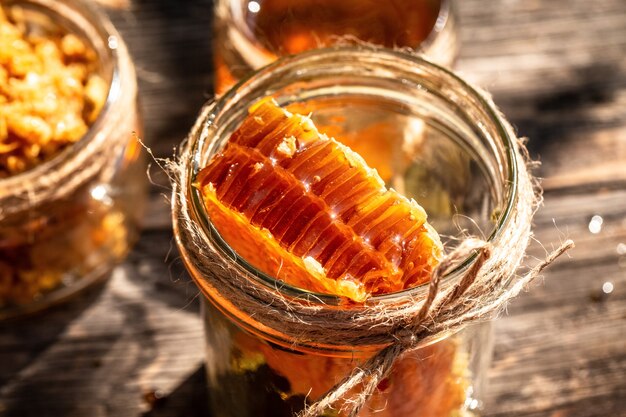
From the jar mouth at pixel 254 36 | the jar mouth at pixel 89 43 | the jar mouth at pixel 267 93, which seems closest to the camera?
the jar mouth at pixel 267 93

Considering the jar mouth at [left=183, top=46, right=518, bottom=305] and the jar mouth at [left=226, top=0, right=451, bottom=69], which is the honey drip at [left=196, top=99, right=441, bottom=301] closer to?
the jar mouth at [left=183, top=46, right=518, bottom=305]

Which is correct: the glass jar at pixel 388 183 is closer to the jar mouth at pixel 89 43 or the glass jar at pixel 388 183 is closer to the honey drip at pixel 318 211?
the honey drip at pixel 318 211

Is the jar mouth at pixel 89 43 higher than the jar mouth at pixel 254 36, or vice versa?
the jar mouth at pixel 254 36

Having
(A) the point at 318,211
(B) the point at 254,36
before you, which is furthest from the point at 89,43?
(A) the point at 318,211

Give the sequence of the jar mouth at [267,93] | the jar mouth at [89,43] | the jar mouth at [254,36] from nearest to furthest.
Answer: the jar mouth at [267,93]
the jar mouth at [89,43]
the jar mouth at [254,36]

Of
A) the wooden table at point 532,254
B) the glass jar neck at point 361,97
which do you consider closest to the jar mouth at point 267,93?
the glass jar neck at point 361,97

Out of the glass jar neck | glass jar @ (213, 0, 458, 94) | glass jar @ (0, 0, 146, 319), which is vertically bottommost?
glass jar @ (0, 0, 146, 319)

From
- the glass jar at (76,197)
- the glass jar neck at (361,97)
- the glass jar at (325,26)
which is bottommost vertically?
the glass jar at (76,197)

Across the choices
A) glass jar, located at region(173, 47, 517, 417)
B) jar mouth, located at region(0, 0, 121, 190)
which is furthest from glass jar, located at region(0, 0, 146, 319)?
glass jar, located at region(173, 47, 517, 417)

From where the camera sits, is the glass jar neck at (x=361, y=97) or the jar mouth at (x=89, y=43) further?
the jar mouth at (x=89, y=43)
